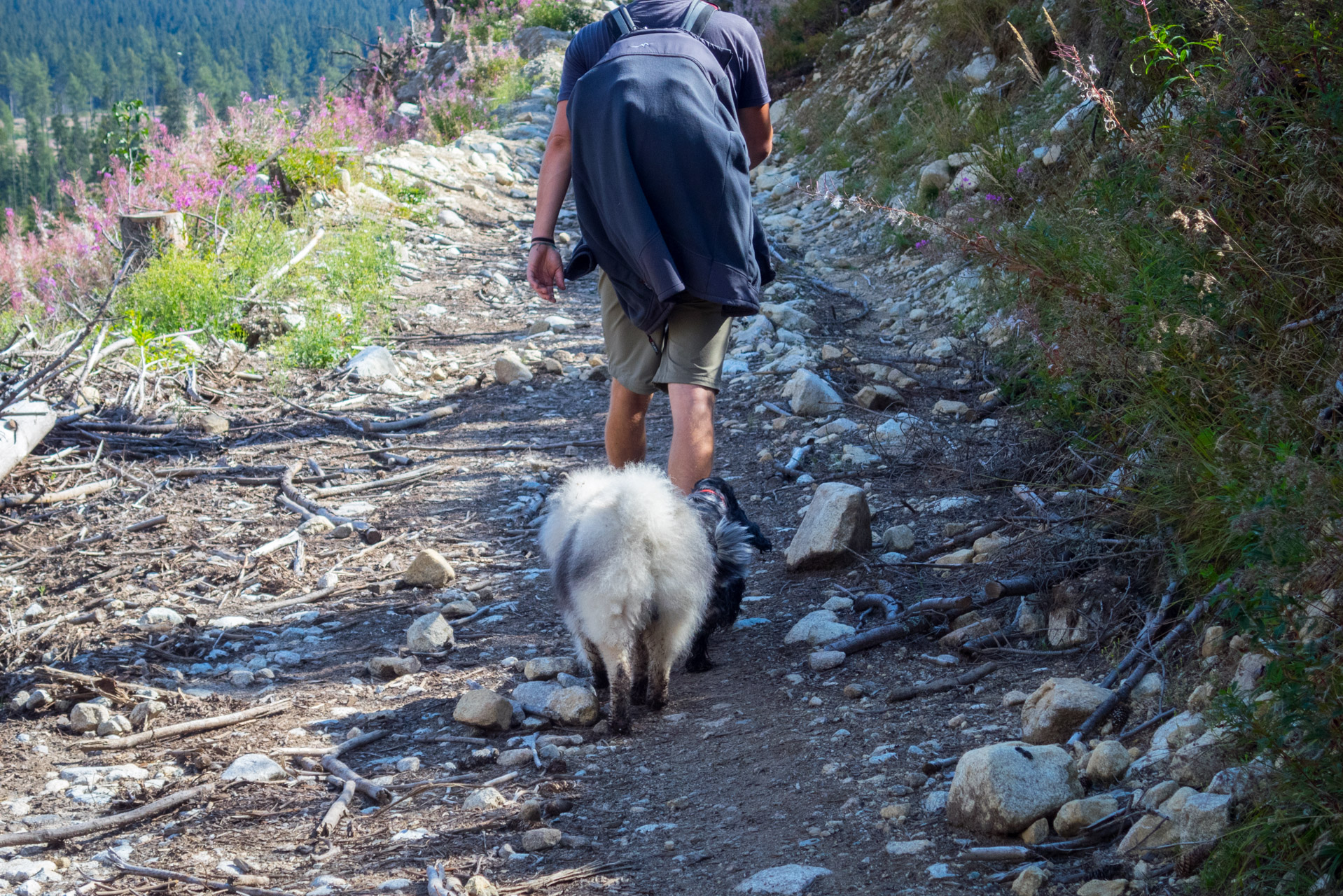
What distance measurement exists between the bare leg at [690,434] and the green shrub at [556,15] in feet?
63.8

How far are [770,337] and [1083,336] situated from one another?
3.34 m

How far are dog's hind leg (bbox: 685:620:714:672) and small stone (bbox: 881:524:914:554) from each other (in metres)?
0.93

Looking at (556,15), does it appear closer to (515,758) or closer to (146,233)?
(146,233)

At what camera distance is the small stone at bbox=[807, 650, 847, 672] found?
2.98 meters

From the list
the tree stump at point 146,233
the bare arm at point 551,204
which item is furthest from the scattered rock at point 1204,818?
the tree stump at point 146,233

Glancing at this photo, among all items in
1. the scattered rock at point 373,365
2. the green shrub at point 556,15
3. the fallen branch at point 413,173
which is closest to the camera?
the scattered rock at point 373,365

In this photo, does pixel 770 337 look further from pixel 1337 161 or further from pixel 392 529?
pixel 1337 161

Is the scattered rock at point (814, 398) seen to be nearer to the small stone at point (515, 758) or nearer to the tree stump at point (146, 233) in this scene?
the small stone at point (515, 758)

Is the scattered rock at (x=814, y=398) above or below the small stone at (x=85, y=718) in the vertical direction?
above

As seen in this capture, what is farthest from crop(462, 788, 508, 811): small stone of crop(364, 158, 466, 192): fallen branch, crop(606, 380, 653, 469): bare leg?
crop(364, 158, 466, 192): fallen branch

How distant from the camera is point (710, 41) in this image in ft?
10.2

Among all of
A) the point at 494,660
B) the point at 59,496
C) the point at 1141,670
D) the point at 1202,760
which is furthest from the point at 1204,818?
the point at 59,496

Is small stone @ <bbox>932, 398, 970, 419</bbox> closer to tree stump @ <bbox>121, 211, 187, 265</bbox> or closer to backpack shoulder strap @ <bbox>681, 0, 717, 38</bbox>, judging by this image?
backpack shoulder strap @ <bbox>681, 0, 717, 38</bbox>

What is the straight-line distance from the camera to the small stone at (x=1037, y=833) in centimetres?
195
